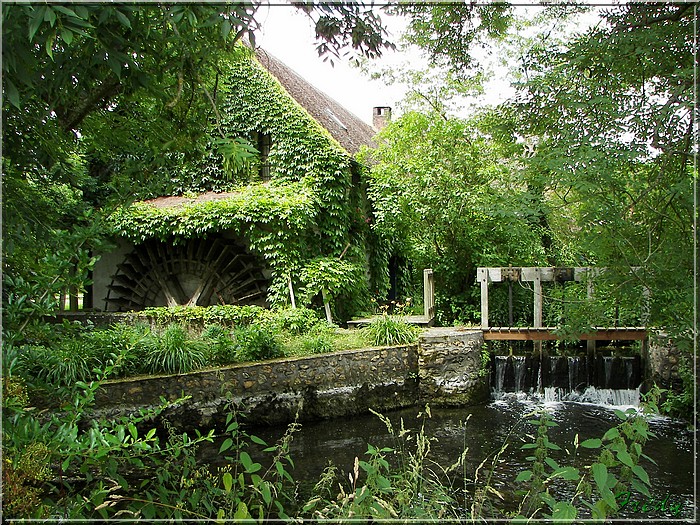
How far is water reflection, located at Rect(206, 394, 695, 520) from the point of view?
4984 mm

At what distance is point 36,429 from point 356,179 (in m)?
10.8

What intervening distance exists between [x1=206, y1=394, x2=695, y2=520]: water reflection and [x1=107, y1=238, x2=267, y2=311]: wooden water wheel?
4.61 metres

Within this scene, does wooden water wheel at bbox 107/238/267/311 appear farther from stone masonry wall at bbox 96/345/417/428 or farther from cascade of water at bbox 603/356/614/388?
cascade of water at bbox 603/356/614/388

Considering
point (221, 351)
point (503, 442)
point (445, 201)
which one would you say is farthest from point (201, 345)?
point (445, 201)

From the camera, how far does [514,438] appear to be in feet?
22.4

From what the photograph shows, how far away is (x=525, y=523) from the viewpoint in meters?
2.01

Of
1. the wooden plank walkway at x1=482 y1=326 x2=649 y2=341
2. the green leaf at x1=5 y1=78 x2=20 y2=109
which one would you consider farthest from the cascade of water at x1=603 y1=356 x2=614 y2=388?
the green leaf at x1=5 y1=78 x2=20 y2=109

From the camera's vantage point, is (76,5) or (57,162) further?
(57,162)

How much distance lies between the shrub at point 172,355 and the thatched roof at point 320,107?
597cm

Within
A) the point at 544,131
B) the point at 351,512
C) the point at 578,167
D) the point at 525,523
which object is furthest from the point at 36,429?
the point at 544,131

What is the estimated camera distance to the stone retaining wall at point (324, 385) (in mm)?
6602

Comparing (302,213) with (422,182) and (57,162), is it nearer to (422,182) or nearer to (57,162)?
(422,182)

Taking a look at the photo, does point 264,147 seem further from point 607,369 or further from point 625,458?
point 625,458

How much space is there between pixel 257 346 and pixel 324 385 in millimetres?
1055
